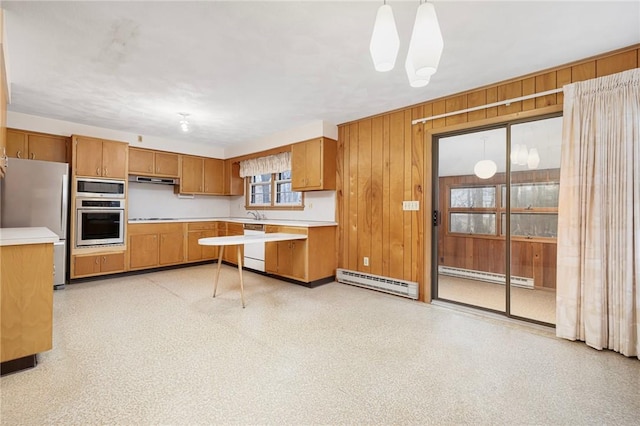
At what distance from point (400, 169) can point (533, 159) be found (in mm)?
1426

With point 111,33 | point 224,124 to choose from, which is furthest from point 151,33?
point 224,124

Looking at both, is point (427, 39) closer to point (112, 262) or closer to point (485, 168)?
point (485, 168)

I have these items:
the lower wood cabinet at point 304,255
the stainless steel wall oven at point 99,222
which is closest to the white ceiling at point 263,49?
the stainless steel wall oven at point 99,222

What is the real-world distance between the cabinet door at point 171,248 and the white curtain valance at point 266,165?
183 cm

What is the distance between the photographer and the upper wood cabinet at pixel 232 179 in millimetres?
6363

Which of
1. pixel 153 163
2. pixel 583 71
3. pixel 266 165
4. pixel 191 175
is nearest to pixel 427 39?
pixel 583 71

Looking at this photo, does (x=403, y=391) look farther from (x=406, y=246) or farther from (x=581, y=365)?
(x=406, y=246)

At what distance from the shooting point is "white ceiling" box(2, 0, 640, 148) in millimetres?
1981

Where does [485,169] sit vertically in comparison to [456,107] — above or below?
below

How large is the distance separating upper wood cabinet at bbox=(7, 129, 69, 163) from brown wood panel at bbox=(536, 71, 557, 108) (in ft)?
20.6

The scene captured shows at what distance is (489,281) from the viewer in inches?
152

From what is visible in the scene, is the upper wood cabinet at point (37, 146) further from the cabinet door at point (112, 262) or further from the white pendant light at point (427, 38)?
the white pendant light at point (427, 38)

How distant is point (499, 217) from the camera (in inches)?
137

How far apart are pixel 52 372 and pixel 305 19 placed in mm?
3039
